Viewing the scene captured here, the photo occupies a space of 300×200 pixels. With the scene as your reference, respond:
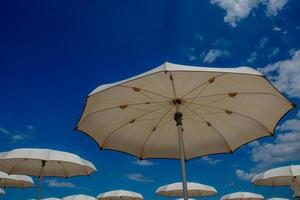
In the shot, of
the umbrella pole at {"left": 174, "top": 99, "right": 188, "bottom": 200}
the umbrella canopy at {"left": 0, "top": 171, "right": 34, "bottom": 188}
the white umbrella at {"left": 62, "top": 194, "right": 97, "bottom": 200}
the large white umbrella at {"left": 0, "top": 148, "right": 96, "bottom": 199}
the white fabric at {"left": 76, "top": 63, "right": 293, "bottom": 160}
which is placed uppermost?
the white umbrella at {"left": 62, "top": 194, "right": 97, "bottom": 200}

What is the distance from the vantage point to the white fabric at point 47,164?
397 inches

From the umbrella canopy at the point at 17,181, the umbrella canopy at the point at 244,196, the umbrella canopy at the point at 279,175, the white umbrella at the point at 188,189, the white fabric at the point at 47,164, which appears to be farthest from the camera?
the umbrella canopy at the point at 244,196

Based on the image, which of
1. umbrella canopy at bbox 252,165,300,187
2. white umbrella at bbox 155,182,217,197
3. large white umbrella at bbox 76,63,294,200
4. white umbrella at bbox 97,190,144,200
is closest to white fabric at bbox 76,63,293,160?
large white umbrella at bbox 76,63,294,200

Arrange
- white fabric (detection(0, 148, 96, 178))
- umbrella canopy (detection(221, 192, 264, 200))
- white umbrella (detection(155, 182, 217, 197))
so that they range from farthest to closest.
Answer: umbrella canopy (detection(221, 192, 264, 200))
white umbrella (detection(155, 182, 217, 197))
white fabric (detection(0, 148, 96, 178))

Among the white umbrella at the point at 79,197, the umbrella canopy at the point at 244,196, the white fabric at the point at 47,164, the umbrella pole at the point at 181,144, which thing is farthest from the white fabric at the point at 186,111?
the white umbrella at the point at 79,197

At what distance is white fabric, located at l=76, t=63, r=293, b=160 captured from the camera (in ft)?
19.4

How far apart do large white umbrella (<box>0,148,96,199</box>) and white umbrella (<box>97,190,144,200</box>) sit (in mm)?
10149

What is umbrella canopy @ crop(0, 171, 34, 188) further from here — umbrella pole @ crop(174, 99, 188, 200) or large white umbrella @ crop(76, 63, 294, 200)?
umbrella pole @ crop(174, 99, 188, 200)

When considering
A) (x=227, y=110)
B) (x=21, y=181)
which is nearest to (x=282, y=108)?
(x=227, y=110)

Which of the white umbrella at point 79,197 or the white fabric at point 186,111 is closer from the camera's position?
the white fabric at point 186,111

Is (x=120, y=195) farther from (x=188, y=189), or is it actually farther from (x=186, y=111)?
(x=186, y=111)

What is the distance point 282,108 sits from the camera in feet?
22.6

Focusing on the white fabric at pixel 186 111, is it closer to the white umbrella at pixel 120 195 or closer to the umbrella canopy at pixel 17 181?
the umbrella canopy at pixel 17 181

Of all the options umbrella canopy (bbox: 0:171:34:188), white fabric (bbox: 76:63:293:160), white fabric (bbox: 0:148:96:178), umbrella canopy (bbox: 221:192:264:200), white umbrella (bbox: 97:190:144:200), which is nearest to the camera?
white fabric (bbox: 76:63:293:160)
